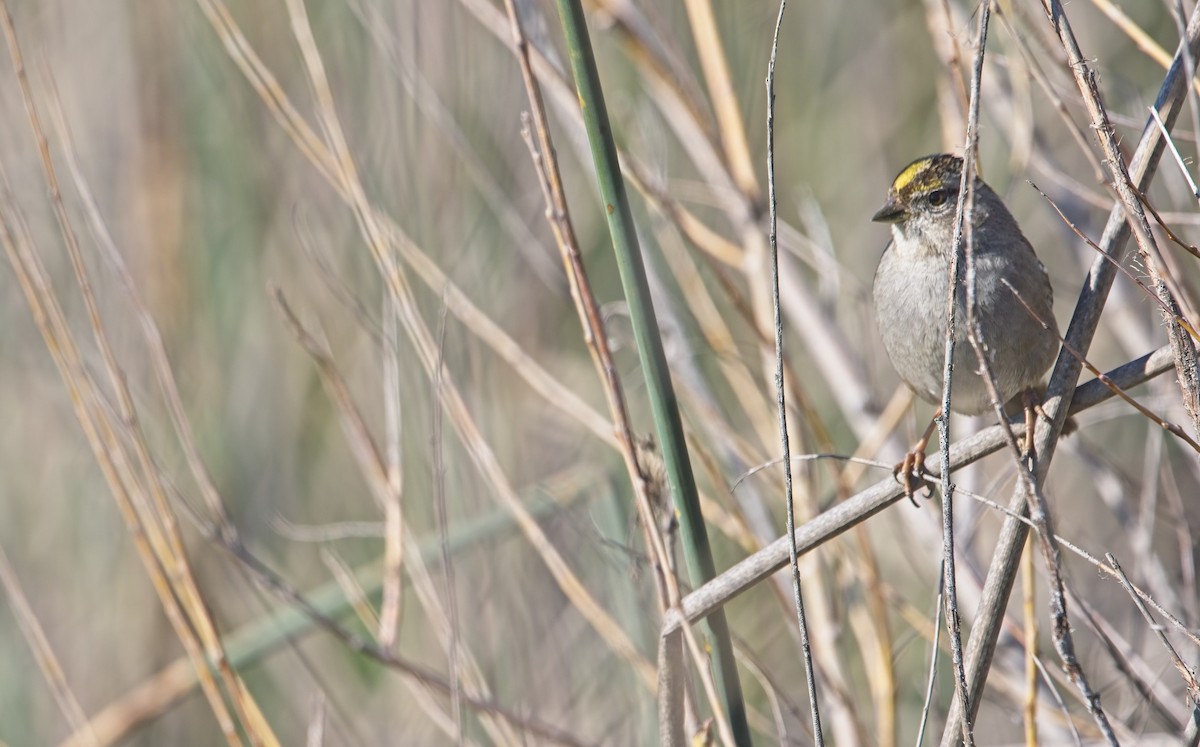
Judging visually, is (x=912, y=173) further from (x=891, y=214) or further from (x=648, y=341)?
(x=648, y=341)

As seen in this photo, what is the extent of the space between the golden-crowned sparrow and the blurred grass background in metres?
0.26

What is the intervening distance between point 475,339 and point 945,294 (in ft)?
3.44

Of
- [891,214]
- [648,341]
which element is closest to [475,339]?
[891,214]

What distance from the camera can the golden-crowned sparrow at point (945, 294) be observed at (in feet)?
6.73

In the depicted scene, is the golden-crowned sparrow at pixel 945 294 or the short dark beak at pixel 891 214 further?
the short dark beak at pixel 891 214

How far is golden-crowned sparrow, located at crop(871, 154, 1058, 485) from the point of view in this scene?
2051 mm

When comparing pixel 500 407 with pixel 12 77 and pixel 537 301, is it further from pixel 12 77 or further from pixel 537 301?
pixel 12 77

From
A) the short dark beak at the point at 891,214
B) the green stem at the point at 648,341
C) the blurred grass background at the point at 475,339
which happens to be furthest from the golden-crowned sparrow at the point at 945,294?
the green stem at the point at 648,341

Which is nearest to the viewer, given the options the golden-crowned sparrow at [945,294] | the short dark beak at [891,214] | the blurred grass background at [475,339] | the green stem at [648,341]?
the green stem at [648,341]

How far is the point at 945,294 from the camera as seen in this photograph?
A: 2.18 metres

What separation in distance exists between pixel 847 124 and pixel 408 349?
6.27 ft

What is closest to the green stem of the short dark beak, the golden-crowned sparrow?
the golden-crowned sparrow

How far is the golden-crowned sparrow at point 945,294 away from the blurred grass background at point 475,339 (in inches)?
10.3

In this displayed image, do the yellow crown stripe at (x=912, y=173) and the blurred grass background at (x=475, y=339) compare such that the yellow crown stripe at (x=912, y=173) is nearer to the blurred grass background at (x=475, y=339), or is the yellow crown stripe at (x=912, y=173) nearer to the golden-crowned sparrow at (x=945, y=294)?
the golden-crowned sparrow at (x=945, y=294)
